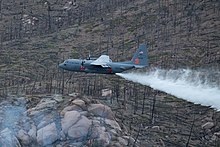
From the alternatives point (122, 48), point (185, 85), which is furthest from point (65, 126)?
point (122, 48)

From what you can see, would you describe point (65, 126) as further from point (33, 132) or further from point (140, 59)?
point (140, 59)

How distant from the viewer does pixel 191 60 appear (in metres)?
114

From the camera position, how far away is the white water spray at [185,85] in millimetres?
78812

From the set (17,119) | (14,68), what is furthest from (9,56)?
(17,119)

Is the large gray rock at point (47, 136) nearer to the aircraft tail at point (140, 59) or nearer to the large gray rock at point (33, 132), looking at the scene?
the large gray rock at point (33, 132)

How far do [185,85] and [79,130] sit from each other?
16.9 meters

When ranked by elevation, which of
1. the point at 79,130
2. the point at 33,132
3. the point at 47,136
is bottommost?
the point at 47,136

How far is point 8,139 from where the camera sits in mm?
74562

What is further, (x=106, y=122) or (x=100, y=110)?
(x=100, y=110)

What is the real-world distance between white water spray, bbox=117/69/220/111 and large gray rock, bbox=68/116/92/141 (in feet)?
27.0

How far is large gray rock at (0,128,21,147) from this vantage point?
2908 inches

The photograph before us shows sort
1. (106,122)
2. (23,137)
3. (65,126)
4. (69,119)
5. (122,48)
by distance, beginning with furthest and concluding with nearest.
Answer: (122,48)
(106,122)
(69,119)
(65,126)
(23,137)

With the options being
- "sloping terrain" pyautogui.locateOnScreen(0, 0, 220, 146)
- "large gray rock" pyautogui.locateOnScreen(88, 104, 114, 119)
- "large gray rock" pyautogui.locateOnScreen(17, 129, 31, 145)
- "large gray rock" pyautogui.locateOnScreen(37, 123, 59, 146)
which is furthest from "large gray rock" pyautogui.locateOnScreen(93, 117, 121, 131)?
"large gray rock" pyautogui.locateOnScreen(17, 129, 31, 145)

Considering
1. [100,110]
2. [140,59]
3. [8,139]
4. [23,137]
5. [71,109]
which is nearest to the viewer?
[8,139]
